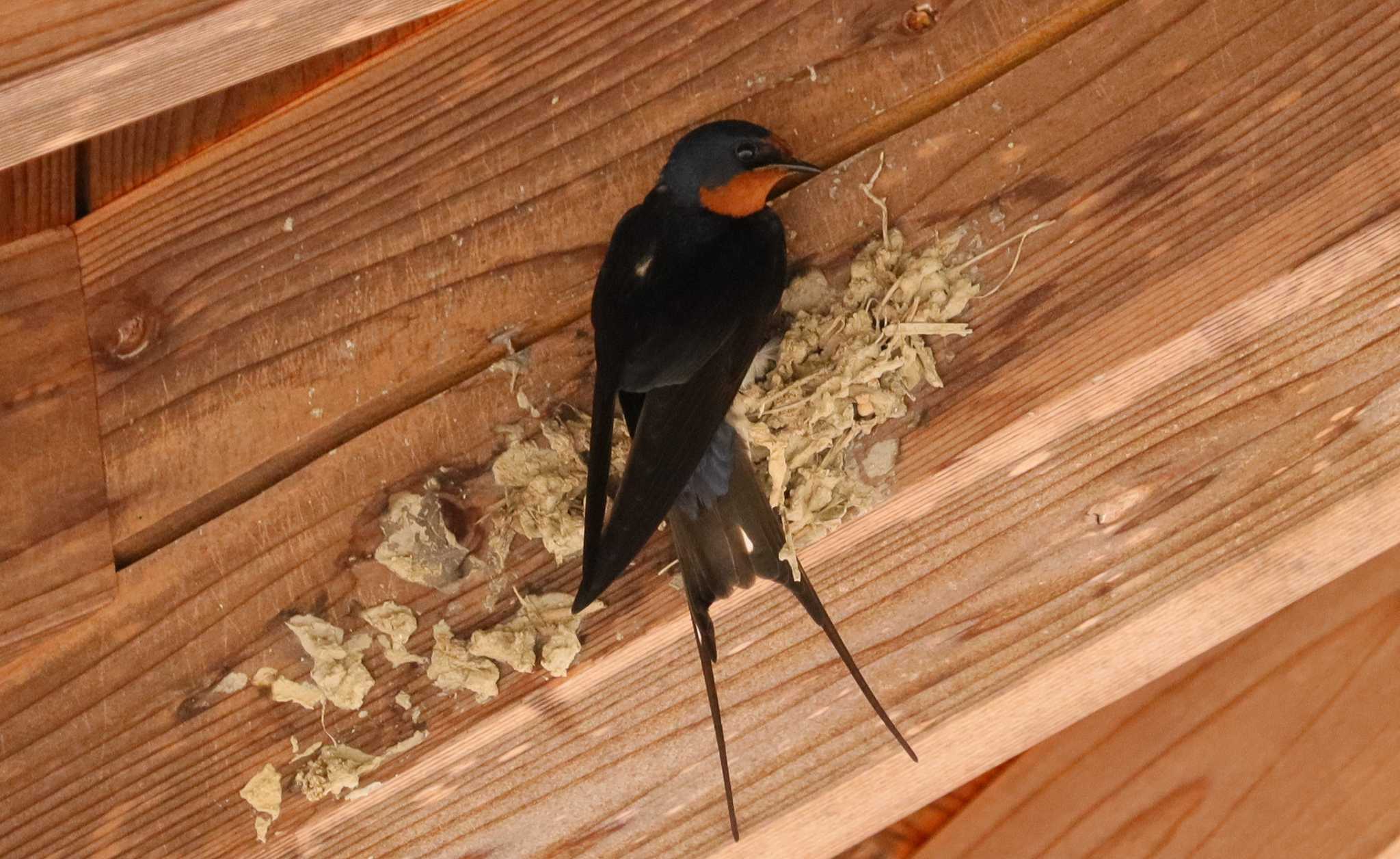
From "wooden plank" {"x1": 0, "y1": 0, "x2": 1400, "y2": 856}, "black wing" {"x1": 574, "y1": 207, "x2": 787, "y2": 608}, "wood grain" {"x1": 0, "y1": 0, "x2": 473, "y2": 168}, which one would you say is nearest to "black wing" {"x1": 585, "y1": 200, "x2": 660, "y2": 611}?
"black wing" {"x1": 574, "y1": 207, "x2": 787, "y2": 608}

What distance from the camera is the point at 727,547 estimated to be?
1283mm

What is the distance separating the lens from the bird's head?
122 cm

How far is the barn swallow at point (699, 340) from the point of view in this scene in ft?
3.89

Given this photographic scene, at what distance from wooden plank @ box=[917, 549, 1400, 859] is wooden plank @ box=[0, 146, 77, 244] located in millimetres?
1261

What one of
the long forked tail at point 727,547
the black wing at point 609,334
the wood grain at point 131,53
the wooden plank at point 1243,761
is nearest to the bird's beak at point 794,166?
the black wing at point 609,334

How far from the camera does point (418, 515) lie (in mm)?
1312

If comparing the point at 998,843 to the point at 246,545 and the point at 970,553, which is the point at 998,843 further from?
the point at 246,545

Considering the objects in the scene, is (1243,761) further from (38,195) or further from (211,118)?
(38,195)

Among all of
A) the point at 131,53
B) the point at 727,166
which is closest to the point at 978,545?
the point at 727,166

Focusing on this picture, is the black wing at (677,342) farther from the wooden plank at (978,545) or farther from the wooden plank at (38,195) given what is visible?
the wooden plank at (38,195)

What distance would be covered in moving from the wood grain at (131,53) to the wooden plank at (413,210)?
221 millimetres

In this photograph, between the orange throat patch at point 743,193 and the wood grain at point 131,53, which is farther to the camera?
the orange throat patch at point 743,193

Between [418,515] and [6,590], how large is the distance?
0.47 m

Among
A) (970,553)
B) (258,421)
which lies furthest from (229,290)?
(970,553)
